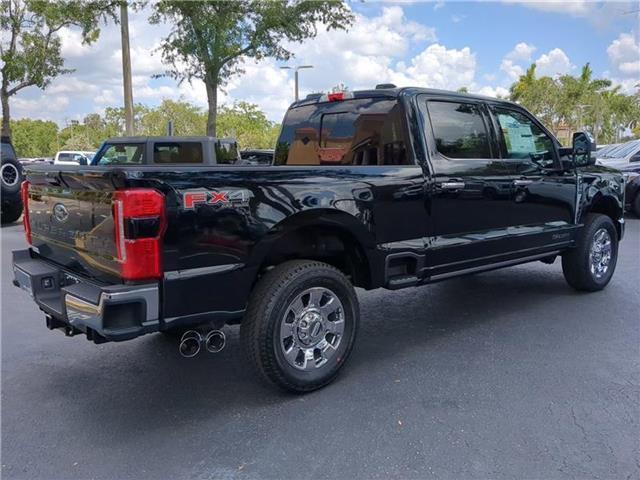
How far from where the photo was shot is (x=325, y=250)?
3.91 m

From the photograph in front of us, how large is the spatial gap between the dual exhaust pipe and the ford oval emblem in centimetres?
106

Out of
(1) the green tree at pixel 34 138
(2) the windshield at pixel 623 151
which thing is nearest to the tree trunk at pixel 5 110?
(2) the windshield at pixel 623 151

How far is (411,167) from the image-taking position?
4.13 meters

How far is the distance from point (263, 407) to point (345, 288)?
92cm

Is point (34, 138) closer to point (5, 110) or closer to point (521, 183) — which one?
point (5, 110)

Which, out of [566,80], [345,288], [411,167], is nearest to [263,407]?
[345,288]

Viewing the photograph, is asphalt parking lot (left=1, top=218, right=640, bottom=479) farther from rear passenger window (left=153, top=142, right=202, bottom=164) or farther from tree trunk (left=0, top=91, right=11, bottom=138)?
tree trunk (left=0, top=91, right=11, bottom=138)

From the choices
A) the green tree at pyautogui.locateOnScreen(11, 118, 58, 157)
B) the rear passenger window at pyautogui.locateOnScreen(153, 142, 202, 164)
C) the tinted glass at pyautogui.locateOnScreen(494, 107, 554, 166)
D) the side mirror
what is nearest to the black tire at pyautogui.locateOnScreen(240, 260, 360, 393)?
the tinted glass at pyautogui.locateOnScreen(494, 107, 554, 166)

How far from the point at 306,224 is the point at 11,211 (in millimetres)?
10249

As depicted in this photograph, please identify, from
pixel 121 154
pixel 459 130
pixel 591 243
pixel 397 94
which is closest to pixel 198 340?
pixel 397 94

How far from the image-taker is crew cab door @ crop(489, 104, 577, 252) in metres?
5.02

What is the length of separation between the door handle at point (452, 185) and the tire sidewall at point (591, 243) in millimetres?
2217

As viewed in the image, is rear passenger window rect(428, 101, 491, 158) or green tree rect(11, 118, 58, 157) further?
green tree rect(11, 118, 58, 157)

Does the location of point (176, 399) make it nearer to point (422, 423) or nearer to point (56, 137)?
point (422, 423)
